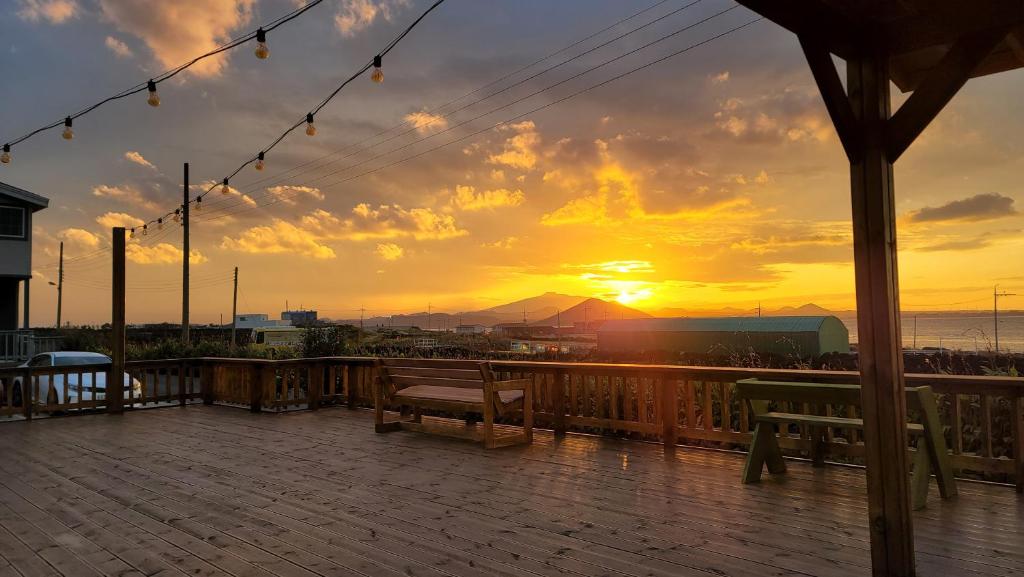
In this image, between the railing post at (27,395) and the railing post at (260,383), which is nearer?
the railing post at (27,395)

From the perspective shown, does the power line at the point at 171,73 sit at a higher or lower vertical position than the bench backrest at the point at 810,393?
higher

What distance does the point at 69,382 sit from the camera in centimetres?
920

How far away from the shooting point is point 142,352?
651 inches

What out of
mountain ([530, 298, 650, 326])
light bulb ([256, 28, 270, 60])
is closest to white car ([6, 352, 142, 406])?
light bulb ([256, 28, 270, 60])

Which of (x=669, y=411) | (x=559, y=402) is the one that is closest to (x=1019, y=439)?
(x=669, y=411)

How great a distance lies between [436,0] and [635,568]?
5.00 meters

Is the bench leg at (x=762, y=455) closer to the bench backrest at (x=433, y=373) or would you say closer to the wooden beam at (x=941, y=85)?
the bench backrest at (x=433, y=373)

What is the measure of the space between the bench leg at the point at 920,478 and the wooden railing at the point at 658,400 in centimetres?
66

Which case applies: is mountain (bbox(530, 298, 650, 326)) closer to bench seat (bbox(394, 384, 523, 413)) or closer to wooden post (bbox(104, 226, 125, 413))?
bench seat (bbox(394, 384, 523, 413))

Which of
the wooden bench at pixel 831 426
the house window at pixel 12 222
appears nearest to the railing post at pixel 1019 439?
the wooden bench at pixel 831 426

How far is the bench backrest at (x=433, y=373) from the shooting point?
612 centimetres

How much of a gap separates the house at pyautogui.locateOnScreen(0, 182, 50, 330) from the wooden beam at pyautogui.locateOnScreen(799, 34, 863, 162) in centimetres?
2060

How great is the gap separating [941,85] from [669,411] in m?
3.87

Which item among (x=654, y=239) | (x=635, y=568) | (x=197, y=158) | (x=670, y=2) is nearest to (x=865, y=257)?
(x=635, y=568)
